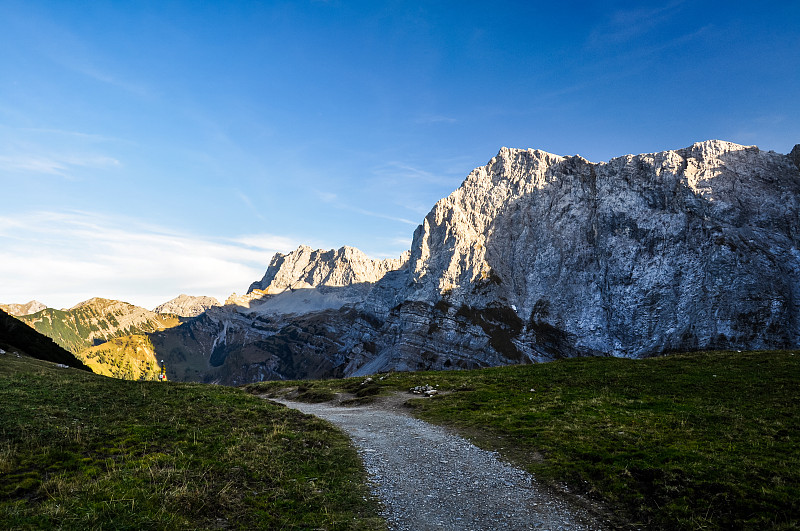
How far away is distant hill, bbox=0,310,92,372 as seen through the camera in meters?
67.6

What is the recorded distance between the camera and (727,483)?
51.4 feet

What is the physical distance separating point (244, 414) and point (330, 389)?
28.2 meters

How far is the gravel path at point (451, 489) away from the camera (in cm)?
1449

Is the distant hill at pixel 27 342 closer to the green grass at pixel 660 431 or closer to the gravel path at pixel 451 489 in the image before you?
the green grass at pixel 660 431

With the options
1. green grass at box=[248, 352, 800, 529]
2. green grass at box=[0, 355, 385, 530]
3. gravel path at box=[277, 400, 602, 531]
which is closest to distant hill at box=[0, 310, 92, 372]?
green grass at box=[0, 355, 385, 530]

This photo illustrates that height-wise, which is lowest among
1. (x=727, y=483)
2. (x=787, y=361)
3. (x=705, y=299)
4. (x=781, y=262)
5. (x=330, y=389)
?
(x=330, y=389)

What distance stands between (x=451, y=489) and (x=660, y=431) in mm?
14884

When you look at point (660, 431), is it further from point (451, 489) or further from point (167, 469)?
point (167, 469)

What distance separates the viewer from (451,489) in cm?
1747

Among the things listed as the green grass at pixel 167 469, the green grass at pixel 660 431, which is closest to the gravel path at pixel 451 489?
the green grass at pixel 167 469

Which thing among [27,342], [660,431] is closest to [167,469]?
[660,431]

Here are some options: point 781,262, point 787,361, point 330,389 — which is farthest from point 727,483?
point 781,262

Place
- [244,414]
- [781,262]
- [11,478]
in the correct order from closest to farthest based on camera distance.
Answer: [11,478], [244,414], [781,262]

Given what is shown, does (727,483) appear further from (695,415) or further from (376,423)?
(376,423)
